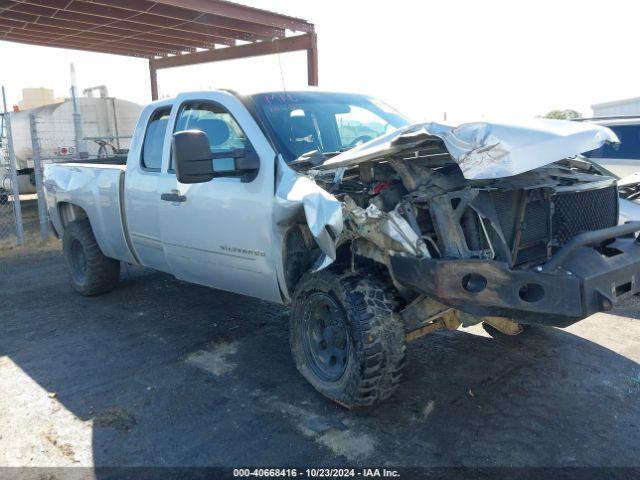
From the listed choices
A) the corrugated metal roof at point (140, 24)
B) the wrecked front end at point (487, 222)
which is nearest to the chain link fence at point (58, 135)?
the corrugated metal roof at point (140, 24)

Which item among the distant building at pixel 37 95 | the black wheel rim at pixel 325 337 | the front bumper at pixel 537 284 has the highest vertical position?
the distant building at pixel 37 95

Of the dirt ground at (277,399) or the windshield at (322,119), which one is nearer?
the dirt ground at (277,399)

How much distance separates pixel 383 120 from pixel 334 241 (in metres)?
1.94

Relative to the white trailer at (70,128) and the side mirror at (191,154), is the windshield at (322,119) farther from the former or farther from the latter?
the white trailer at (70,128)

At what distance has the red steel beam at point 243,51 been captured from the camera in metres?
10.9

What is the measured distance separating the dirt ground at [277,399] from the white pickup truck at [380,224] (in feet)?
1.13

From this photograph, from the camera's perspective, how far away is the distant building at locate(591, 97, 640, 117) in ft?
40.8

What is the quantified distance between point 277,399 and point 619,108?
12485mm

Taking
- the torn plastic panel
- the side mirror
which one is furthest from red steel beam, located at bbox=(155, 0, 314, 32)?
the torn plastic panel

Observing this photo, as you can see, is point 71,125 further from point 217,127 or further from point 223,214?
point 223,214

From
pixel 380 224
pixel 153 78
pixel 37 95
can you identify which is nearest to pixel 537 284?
pixel 380 224

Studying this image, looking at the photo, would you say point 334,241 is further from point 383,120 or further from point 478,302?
point 383,120

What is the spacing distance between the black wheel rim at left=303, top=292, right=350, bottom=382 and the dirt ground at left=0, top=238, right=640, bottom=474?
0.22m

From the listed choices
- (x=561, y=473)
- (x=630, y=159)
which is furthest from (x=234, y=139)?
(x=630, y=159)
